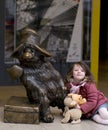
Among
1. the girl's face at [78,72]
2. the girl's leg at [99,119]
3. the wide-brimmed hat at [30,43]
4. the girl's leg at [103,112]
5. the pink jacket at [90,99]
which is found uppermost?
the wide-brimmed hat at [30,43]

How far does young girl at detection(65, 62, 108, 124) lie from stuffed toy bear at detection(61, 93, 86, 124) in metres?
0.03

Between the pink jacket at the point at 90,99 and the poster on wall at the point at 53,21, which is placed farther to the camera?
the poster on wall at the point at 53,21

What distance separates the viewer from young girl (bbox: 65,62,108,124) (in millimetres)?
2279

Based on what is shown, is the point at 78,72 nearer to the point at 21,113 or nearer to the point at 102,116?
the point at 102,116

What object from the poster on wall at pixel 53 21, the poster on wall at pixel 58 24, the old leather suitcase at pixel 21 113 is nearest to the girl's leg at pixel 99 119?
the old leather suitcase at pixel 21 113

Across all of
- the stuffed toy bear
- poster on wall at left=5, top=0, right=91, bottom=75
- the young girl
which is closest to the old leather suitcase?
the stuffed toy bear

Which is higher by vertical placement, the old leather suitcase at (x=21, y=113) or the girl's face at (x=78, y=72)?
the girl's face at (x=78, y=72)

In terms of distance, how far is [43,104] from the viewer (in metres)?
2.24

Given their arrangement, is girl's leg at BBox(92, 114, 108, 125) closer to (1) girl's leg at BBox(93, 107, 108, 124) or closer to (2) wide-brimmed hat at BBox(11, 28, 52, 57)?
(1) girl's leg at BBox(93, 107, 108, 124)

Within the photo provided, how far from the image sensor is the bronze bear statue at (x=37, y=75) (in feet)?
7.32

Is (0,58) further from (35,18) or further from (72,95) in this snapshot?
(72,95)

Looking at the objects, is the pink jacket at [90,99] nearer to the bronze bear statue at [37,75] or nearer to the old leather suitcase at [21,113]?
the bronze bear statue at [37,75]

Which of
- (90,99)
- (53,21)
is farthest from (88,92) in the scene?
(53,21)

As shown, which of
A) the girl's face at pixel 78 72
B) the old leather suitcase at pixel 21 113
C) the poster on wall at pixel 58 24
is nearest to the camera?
the old leather suitcase at pixel 21 113
